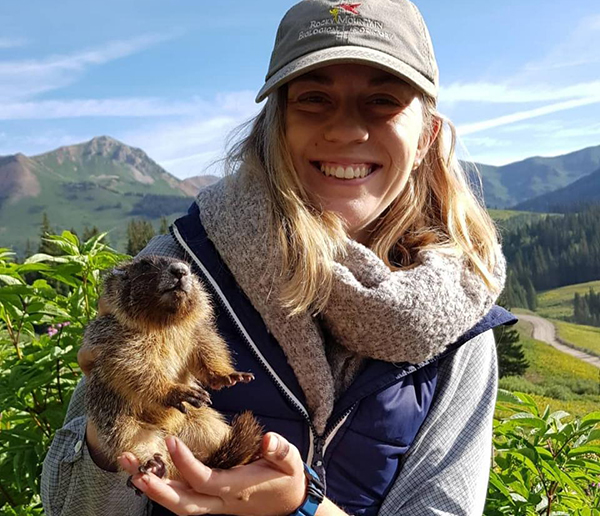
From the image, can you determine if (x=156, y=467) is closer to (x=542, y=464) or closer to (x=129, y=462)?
(x=129, y=462)

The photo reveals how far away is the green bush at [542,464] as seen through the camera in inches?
120

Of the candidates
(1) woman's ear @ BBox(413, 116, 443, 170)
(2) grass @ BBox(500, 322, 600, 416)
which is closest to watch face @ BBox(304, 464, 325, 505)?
(1) woman's ear @ BBox(413, 116, 443, 170)

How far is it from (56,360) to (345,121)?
6.76ft

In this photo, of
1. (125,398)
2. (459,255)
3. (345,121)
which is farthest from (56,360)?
(459,255)

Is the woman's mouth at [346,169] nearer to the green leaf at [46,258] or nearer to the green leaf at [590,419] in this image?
the green leaf at [46,258]

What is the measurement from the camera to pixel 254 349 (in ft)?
8.60

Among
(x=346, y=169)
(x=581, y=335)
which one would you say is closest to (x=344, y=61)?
(x=346, y=169)

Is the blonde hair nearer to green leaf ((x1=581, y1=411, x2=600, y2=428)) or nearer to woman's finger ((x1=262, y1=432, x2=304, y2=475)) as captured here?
woman's finger ((x1=262, y1=432, x2=304, y2=475))

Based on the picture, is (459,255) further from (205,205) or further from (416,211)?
(205,205)

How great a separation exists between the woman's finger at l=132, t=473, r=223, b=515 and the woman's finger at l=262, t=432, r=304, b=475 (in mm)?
238

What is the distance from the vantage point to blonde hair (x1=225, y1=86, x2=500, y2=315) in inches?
105

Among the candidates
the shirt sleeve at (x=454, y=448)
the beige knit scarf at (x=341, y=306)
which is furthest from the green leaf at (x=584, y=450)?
the beige knit scarf at (x=341, y=306)

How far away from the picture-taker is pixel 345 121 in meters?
2.75

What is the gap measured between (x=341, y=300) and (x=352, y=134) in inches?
30.1
